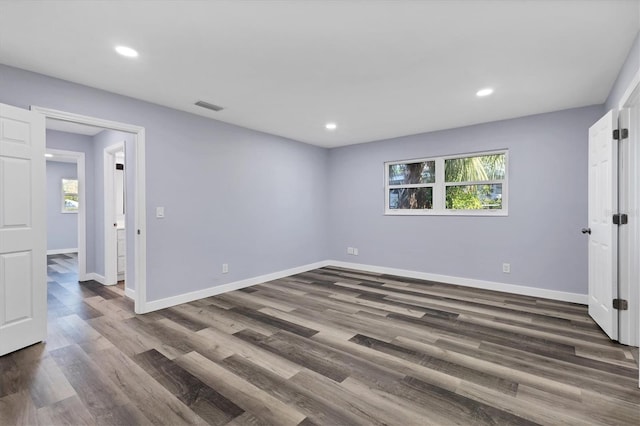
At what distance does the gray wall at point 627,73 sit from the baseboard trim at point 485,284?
7.67ft

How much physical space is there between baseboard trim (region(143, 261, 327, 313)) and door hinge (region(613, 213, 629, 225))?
434 centimetres

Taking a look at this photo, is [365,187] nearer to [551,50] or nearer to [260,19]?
[551,50]

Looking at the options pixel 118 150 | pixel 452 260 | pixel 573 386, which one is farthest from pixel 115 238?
pixel 573 386

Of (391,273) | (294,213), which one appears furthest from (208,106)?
(391,273)

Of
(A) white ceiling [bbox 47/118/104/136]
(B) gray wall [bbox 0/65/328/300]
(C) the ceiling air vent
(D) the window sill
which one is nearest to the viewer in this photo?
(B) gray wall [bbox 0/65/328/300]

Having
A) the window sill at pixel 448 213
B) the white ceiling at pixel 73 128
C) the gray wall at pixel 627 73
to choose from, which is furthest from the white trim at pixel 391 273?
the white ceiling at pixel 73 128

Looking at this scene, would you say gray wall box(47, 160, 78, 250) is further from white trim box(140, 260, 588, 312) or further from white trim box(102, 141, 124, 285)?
white trim box(140, 260, 588, 312)

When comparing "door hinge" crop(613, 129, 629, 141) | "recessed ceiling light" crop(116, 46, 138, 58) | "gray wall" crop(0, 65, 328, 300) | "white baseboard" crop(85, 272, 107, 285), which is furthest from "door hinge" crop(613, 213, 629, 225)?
"white baseboard" crop(85, 272, 107, 285)

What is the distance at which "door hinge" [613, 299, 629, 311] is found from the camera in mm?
2572

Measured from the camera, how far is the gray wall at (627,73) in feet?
7.25

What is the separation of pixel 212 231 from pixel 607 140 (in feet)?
15.0

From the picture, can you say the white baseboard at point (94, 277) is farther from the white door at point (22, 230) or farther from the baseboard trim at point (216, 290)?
the white door at point (22, 230)

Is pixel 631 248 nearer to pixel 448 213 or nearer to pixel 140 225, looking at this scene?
pixel 448 213

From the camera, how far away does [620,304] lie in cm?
262
